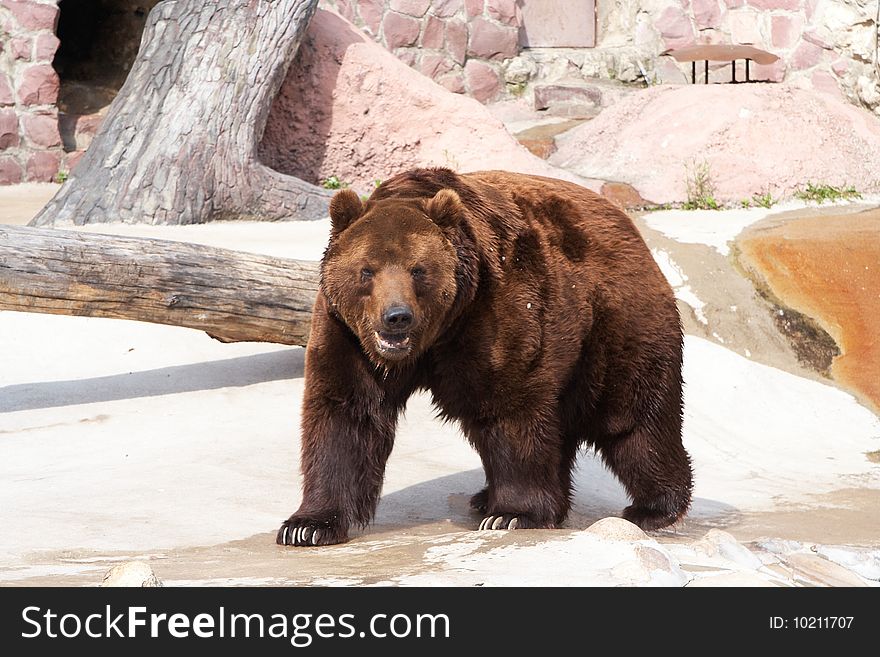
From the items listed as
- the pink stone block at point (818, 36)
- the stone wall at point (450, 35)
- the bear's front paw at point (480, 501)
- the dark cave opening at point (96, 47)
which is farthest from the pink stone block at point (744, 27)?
the bear's front paw at point (480, 501)

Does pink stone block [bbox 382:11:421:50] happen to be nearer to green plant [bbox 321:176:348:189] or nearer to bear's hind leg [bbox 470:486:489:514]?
green plant [bbox 321:176:348:189]

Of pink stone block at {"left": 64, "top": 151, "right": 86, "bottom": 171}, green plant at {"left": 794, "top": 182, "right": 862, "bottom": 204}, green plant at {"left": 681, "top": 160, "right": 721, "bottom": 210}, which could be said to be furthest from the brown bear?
pink stone block at {"left": 64, "top": 151, "right": 86, "bottom": 171}

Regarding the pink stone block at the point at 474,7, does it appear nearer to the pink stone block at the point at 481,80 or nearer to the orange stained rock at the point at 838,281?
the pink stone block at the point at 481,80

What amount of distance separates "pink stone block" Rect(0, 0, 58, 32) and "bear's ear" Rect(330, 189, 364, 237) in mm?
8805

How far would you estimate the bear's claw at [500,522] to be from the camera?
14.5 feet

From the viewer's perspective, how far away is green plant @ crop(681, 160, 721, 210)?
1107cm

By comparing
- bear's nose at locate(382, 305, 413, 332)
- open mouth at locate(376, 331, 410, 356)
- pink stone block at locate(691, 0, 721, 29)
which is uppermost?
bear's nose at locate(382, 305, 413, 332)

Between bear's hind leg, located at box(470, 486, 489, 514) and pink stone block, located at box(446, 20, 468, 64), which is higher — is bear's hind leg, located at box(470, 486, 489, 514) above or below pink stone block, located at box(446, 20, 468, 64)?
below

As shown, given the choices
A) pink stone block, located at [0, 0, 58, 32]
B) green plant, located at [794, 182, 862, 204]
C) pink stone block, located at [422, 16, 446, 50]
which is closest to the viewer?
green plant, located at [794, 182, 862, 204]

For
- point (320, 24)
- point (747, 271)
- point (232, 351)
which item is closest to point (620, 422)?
point (232, 351)

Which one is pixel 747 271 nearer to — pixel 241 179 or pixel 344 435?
pixel 241 179

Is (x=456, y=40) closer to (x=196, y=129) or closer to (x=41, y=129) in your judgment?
(x=41, y=129)

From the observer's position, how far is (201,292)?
22.1 ft

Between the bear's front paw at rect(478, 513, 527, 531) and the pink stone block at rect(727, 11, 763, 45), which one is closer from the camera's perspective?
the bear's front paw at rect(478, 513, 527, 531)
